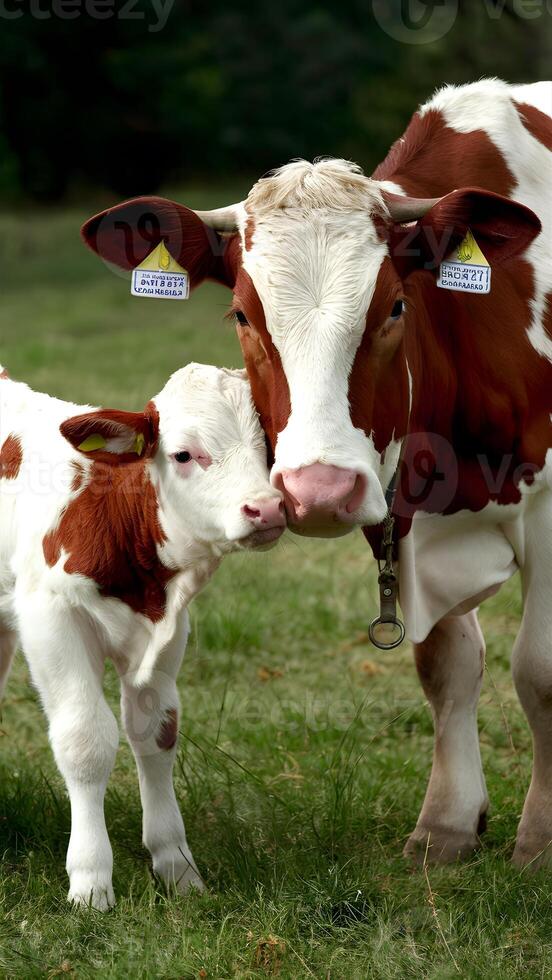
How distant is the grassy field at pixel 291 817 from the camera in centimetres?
336

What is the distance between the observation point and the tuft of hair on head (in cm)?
342

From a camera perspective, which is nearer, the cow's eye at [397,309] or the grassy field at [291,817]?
the grassy field at [291,817]

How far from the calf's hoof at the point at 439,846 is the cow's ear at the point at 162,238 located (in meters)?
1.80

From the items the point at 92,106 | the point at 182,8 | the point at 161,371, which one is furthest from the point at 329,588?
the point at 182,8

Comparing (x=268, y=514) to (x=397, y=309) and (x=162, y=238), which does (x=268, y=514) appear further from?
(x=162, y=238)

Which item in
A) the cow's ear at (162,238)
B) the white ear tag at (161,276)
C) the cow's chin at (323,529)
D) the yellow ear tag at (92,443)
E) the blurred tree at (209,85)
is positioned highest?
the cow's ear at (162,238)

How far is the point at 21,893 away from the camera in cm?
373

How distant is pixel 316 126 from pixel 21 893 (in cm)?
2434

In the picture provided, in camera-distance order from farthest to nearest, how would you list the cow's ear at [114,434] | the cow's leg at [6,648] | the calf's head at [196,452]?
the cow's leg at [6,648], the cow's ear at [114,434], the calf's head at [196,452]

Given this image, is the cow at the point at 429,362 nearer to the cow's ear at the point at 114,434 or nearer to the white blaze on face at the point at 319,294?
the white blaze on face at the point at 319,294

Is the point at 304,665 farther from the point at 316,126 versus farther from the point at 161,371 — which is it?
the point at 316,126

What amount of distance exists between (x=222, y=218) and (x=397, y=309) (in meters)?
0.55

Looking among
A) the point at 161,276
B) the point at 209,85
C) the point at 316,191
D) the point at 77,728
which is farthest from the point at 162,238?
the point at 209,85

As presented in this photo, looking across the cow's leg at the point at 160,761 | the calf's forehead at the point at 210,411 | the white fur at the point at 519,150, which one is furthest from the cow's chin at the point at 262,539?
the white fur at the point at 519,150
